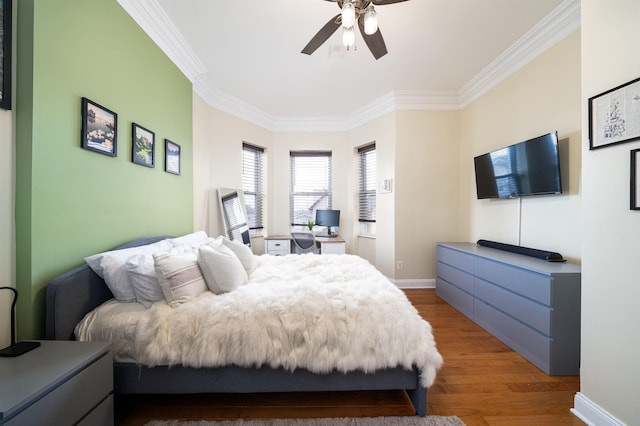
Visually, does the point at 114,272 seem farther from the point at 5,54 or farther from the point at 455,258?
the point at 455,258

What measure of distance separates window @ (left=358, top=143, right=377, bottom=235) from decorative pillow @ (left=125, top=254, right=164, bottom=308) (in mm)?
3492

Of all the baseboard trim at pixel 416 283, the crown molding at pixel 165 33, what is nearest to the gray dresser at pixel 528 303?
the baseboard trim at pixel 416 283

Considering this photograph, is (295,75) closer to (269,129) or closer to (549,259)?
(269,129)

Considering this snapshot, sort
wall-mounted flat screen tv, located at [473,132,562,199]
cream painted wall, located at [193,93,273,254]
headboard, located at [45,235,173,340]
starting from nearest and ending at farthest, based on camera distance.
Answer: headboard, located at [45,235,173,340]
wall-mounted flat screen tv, located at [473,132,562,199]
cream painted wall, located at [193,93,273,254]

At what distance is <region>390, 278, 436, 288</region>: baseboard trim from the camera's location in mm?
4047

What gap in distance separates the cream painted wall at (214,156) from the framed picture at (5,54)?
6.51 ft

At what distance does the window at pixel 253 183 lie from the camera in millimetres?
4527

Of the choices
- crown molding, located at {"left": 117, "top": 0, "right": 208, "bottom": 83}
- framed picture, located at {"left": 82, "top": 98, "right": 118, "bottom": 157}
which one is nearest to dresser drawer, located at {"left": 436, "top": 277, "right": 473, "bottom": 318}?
framed picture, located at {"left": 82, "top": 98, "right": 118, "bottom": 157}

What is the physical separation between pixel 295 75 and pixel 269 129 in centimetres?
154

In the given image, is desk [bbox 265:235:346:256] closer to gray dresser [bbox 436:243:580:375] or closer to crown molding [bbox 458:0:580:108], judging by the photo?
gray dresser [bbox 436:243:580:375]

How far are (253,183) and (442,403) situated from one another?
3949mm

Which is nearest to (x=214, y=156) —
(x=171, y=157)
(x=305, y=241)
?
(x=171, y=157)

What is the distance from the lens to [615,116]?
142 cm

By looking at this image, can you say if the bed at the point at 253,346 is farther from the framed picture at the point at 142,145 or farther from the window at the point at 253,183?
the window at the point at 253,183
